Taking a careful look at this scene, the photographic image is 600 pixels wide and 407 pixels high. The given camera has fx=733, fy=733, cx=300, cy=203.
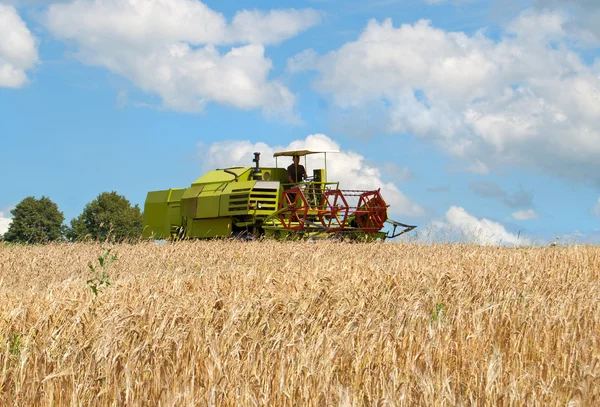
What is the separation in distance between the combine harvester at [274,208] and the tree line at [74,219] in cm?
3049

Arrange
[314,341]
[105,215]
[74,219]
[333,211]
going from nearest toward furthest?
1. [314,341]
2. [333,211]
3. [105,215]
4. [74,219]

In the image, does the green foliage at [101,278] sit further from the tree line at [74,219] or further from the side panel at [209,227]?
the tree line at [74,219]

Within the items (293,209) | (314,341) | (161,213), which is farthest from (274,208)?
(314,341)

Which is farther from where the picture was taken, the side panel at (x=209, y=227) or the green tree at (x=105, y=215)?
the green tree at (x=105, y=215)

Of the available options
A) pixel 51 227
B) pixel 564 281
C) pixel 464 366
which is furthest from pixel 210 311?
pixel 51 227

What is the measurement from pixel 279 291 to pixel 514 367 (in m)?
2.71

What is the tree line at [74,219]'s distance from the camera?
50688 mm

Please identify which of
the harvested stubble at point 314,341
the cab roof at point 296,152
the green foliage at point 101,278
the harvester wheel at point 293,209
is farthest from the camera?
the cab roof at point 296,152

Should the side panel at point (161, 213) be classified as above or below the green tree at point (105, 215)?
below

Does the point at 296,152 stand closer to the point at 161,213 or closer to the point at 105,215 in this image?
the point at 161,213

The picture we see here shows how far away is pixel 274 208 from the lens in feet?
59.0

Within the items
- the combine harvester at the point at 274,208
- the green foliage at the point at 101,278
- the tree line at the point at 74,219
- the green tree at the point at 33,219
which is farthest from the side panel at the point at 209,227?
the green tree at the point at 33,219

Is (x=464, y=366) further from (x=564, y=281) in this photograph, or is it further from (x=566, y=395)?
Answer: (x=564, y=281)

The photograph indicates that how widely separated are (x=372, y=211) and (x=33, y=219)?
4218 centimetres
